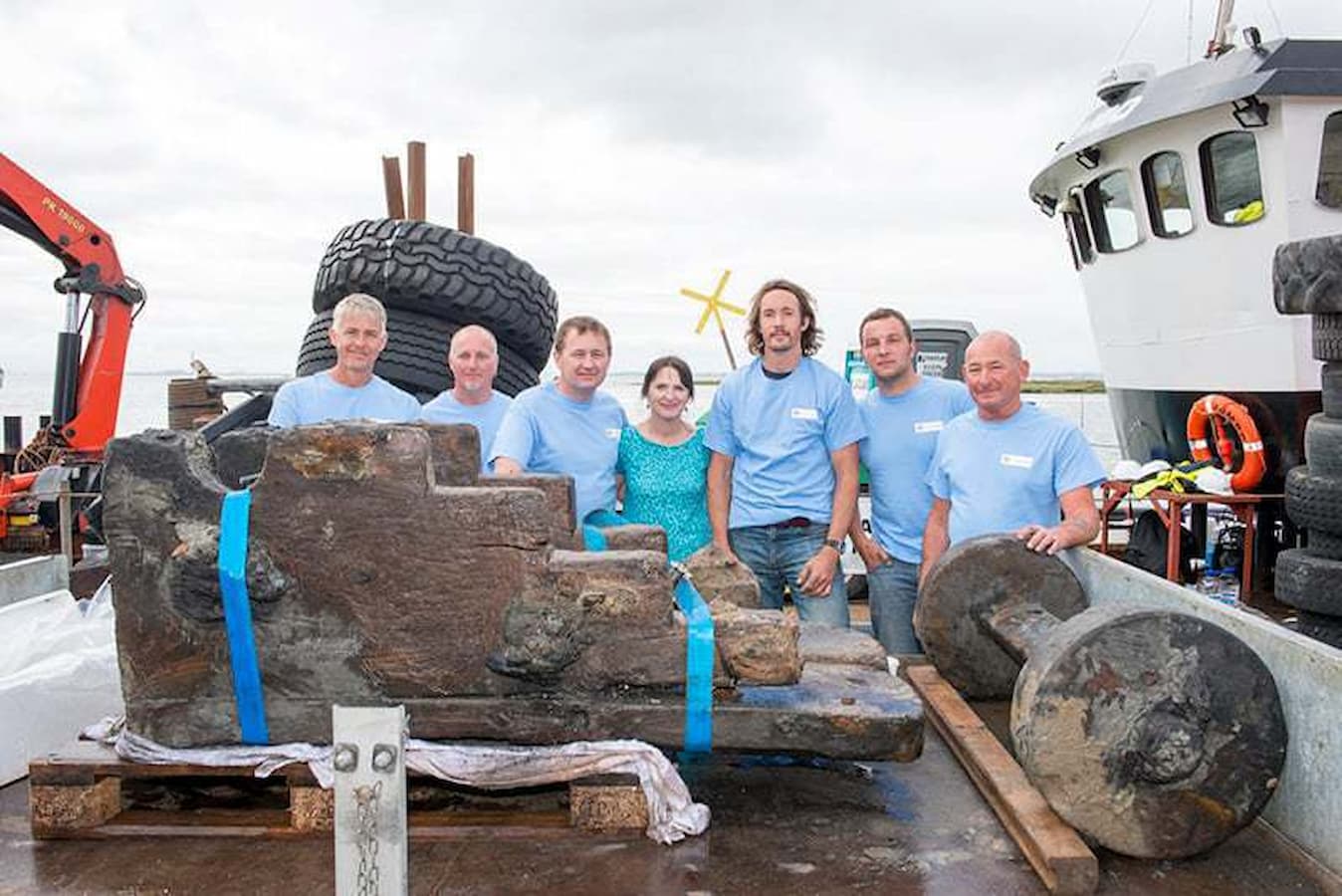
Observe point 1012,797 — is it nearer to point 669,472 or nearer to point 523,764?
point 523,764

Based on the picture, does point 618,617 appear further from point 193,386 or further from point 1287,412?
Answer: point 193,386

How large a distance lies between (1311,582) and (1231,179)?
21.0 ft

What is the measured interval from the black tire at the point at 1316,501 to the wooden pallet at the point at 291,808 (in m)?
2.68

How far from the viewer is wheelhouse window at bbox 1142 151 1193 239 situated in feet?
→ 33.1

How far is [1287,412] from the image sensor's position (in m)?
9.01

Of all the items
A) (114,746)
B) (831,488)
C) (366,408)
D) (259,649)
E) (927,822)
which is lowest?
(927,822)

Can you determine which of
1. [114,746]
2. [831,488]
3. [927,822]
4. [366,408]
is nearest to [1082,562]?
[831,488]

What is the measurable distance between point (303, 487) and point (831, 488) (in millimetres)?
2355

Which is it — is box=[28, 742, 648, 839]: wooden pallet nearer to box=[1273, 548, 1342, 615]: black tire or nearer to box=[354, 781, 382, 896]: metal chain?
box=[354, 781, 382, 896]: metal chain

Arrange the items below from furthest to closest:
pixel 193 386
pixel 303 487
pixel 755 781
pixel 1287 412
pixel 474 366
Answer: pixel 193 386 < pixel 1287 412 < pixel 474 366 < pixel 755 781 < pixel 303 487

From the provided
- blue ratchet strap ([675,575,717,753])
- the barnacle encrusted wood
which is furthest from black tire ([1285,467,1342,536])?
blue ratchet strap ([675,575,717,753])

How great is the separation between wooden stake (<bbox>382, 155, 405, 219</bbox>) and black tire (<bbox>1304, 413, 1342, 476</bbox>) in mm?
5733

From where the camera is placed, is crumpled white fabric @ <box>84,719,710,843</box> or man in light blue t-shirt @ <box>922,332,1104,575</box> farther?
man in light blue t-shirt @ <box>922,332,1104,575</box>

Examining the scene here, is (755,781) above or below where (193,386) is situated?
below
